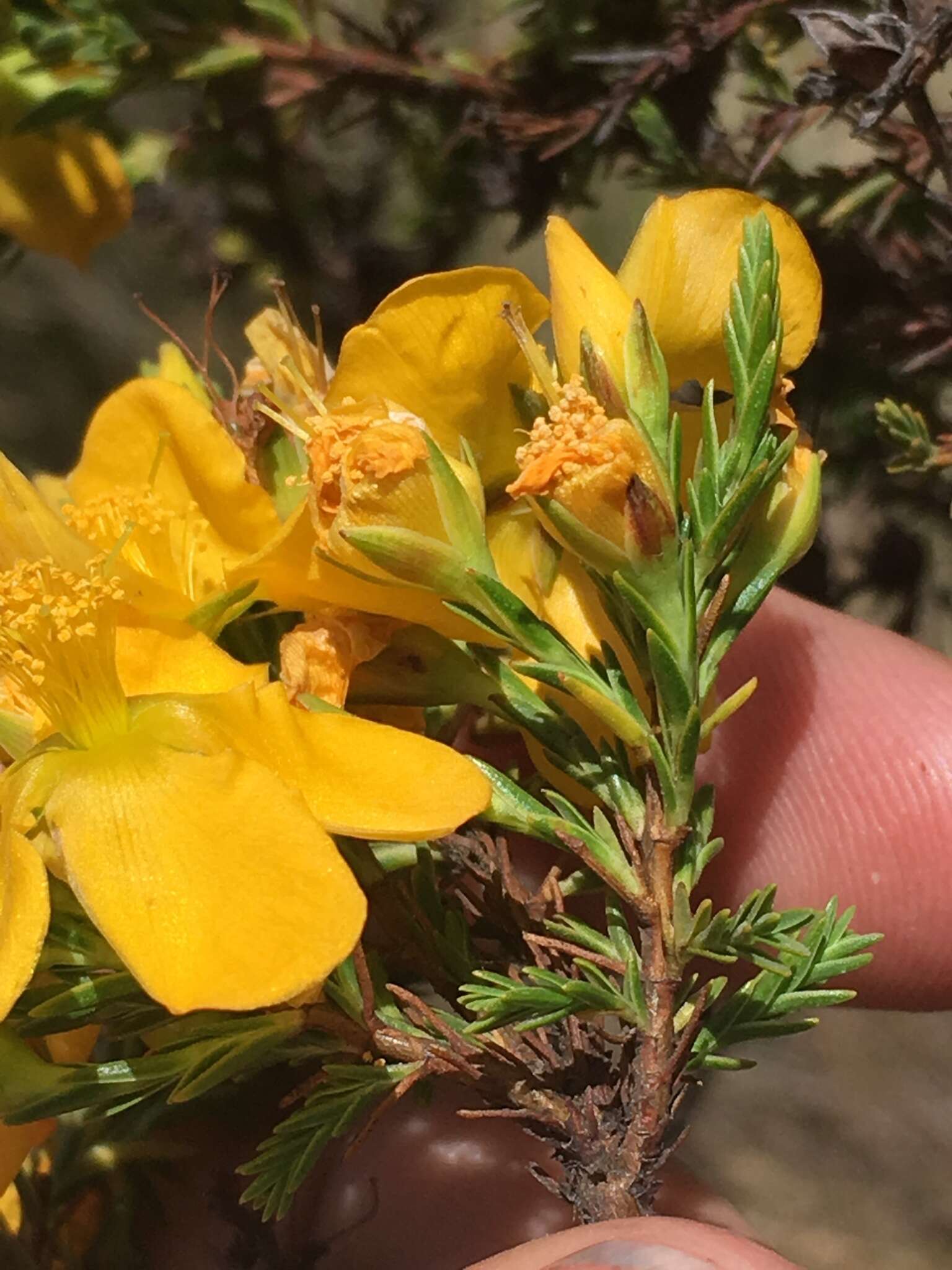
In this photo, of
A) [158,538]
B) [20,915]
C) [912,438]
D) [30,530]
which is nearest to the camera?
[20,915]

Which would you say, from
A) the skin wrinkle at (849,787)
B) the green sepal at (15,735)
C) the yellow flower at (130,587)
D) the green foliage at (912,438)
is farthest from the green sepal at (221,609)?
the green foliage at (912,438)

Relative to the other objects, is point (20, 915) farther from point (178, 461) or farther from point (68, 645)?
point (178, 461)

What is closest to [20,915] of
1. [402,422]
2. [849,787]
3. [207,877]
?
[207,877]

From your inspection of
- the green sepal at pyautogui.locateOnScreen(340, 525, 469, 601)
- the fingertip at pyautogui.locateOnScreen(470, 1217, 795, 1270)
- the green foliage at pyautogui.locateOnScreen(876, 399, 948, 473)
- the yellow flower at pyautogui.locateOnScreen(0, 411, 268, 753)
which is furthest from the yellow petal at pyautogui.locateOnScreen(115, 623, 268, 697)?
the green foliage at pyautogui.locateOnScreen(876, 399, 948, 473)

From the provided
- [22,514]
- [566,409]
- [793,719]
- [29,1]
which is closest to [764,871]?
[793,719]

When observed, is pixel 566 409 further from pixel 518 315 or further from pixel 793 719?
pixel 793 719

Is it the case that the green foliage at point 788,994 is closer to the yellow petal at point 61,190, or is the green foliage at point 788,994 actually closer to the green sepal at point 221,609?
the green sepal at point 221,609
